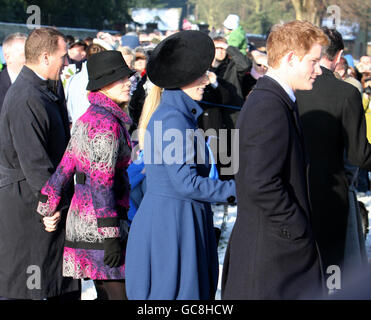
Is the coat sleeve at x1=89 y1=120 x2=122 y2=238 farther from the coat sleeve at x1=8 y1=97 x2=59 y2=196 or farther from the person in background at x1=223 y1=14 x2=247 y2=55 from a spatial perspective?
the person in background at x1=223 y1=14 x2=247 y2=55

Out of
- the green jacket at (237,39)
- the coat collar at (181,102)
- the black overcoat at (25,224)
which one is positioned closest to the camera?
the coat collar at (181,102)

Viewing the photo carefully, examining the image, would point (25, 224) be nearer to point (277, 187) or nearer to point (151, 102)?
point (151, 102)

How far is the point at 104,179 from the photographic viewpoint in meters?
3.30

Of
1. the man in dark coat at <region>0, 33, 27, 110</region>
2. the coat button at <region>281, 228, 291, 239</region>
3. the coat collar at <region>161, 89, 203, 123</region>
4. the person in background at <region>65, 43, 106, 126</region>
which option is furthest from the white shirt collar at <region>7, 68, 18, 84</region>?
the coat button at <region>281, 228, 291, 239</region>

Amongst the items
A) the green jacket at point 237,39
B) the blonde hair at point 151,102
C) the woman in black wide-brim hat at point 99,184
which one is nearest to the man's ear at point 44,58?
the woman in black wide-brim hat at point 99,184

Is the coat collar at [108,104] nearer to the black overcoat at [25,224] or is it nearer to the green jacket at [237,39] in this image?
the black overcoat at [25,224]

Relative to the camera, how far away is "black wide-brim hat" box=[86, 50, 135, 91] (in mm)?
3525

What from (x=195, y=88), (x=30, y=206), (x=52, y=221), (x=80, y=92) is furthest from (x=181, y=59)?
(x=80, y=92)

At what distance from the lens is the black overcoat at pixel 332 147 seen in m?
3.61

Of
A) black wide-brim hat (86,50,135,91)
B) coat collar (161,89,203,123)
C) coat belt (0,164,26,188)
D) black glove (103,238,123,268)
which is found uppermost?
black wide-brim hat (86,50,135,91)

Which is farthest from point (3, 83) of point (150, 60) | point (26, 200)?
point (150, 60)

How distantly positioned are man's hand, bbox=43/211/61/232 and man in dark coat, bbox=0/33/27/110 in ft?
6.12

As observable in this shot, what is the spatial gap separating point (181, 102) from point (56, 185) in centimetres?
89

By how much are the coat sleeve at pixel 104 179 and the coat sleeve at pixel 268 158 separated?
31.9 inches
